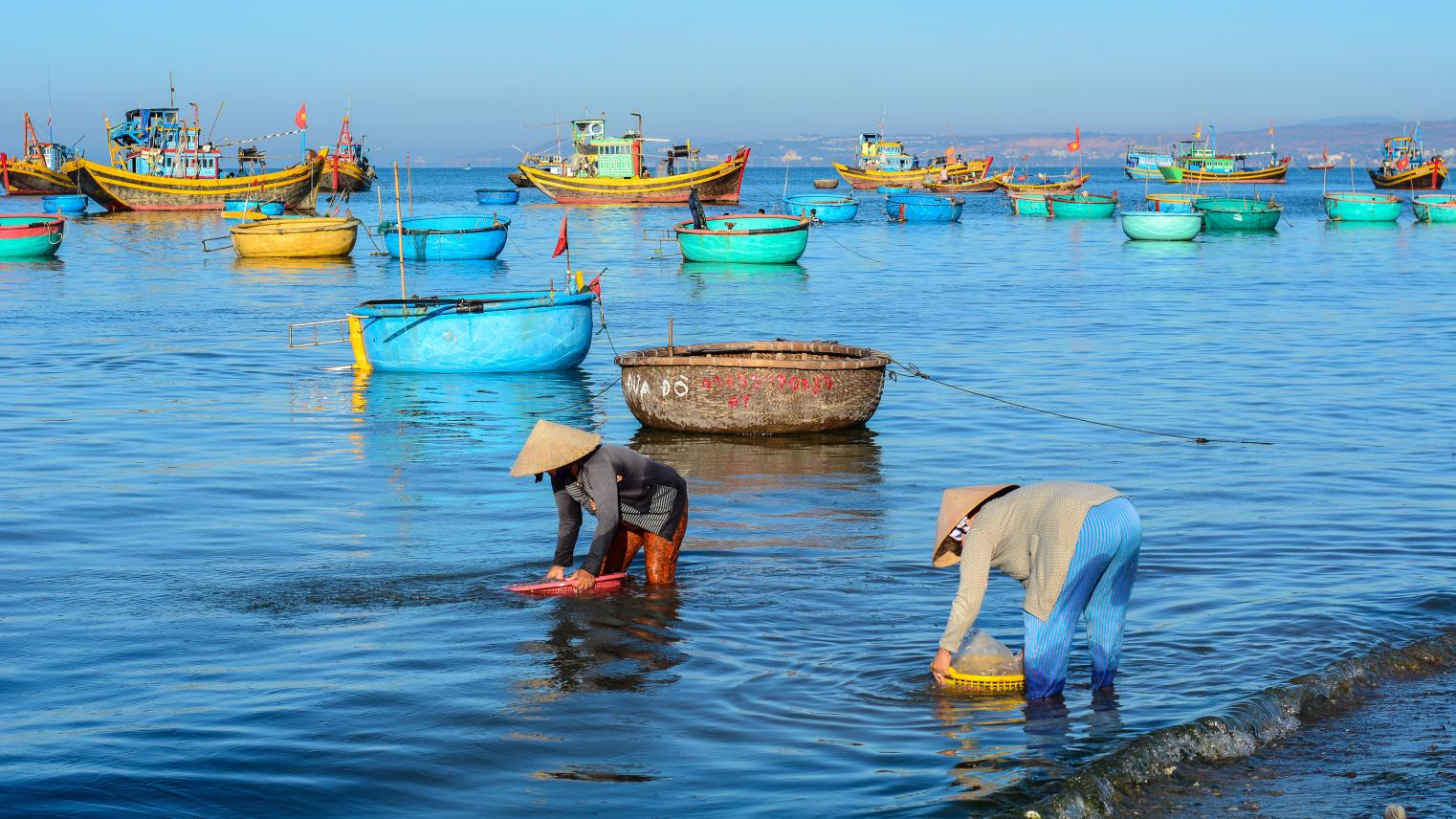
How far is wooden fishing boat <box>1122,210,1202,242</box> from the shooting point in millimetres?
51312

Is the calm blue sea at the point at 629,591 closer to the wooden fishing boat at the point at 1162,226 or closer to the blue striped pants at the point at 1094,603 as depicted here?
the blue striped pants at the point at 1094,603

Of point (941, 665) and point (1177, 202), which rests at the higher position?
point (1177, 202)

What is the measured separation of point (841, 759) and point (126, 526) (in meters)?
6.79

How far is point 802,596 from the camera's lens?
8.78m

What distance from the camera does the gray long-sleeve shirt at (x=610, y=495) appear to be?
793 centimetres

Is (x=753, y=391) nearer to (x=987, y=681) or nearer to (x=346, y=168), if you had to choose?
(x=987, y=681)

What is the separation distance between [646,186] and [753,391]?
204ft

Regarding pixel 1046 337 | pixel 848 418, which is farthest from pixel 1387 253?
pixel 848 418

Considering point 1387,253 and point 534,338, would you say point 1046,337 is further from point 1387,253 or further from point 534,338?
point 1387,253

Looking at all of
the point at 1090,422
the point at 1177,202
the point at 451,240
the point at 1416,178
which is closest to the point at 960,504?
the point at 1090,422

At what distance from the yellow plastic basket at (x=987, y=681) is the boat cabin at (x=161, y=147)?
65452mm

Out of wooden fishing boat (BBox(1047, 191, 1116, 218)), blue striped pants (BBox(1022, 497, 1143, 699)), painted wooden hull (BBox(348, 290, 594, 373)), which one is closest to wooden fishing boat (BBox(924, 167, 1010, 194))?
wooden fishing boat (BBox(1047, 191, 1116, 218))

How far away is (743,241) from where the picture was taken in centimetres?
3891

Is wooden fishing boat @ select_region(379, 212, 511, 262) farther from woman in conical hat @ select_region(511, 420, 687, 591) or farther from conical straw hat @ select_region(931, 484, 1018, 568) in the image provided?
conical straw hat @ select_region(931, 484, 1018, 568)
